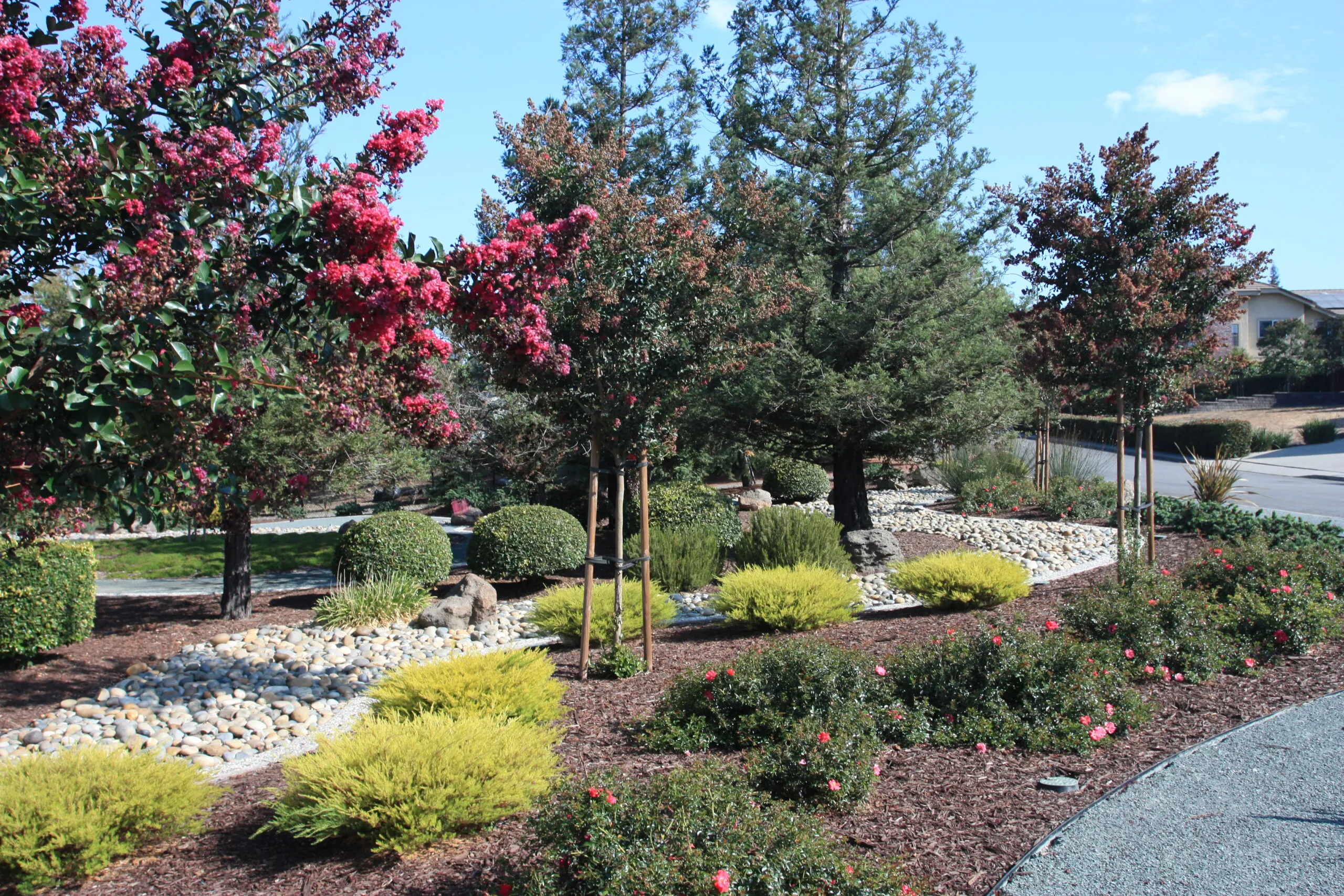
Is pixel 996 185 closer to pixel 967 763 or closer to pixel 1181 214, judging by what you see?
pixel 1181 214

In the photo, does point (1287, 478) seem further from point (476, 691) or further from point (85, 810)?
point (85, 810)

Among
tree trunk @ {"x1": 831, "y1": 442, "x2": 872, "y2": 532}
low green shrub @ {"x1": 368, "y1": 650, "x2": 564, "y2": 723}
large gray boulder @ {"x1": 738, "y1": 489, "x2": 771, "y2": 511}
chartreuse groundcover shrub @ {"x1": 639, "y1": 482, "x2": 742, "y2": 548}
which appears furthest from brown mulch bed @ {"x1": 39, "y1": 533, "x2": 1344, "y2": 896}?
large gray boulder @ {"x1": 738, "y1": 489, "x2": 771, "y2": 511}

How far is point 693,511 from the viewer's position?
439 inches

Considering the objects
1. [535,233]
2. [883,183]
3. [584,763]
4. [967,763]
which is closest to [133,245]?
[535,233]

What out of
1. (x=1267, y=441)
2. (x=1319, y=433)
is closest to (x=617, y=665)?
(x=1267, y=441)

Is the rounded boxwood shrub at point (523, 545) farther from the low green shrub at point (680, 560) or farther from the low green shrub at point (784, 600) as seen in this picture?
the low green shrub at point (784, 600)

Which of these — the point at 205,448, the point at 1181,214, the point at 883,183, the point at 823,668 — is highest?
the point at 883,183

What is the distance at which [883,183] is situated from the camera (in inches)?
432

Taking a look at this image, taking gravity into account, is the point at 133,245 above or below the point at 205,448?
above

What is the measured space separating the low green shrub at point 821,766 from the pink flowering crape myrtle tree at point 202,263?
1.91 m

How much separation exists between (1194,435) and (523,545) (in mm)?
27181

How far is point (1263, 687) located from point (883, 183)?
7.09 metres

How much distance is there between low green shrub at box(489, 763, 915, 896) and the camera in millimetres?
2785

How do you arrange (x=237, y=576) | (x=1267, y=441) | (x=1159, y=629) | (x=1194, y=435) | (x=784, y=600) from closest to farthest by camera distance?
1. (x=1159, y=629)
2. (x=784, y=600)
3. (x=237, y=576)
4. (x=1267, y=441)
5. (x=1194, y=435)
